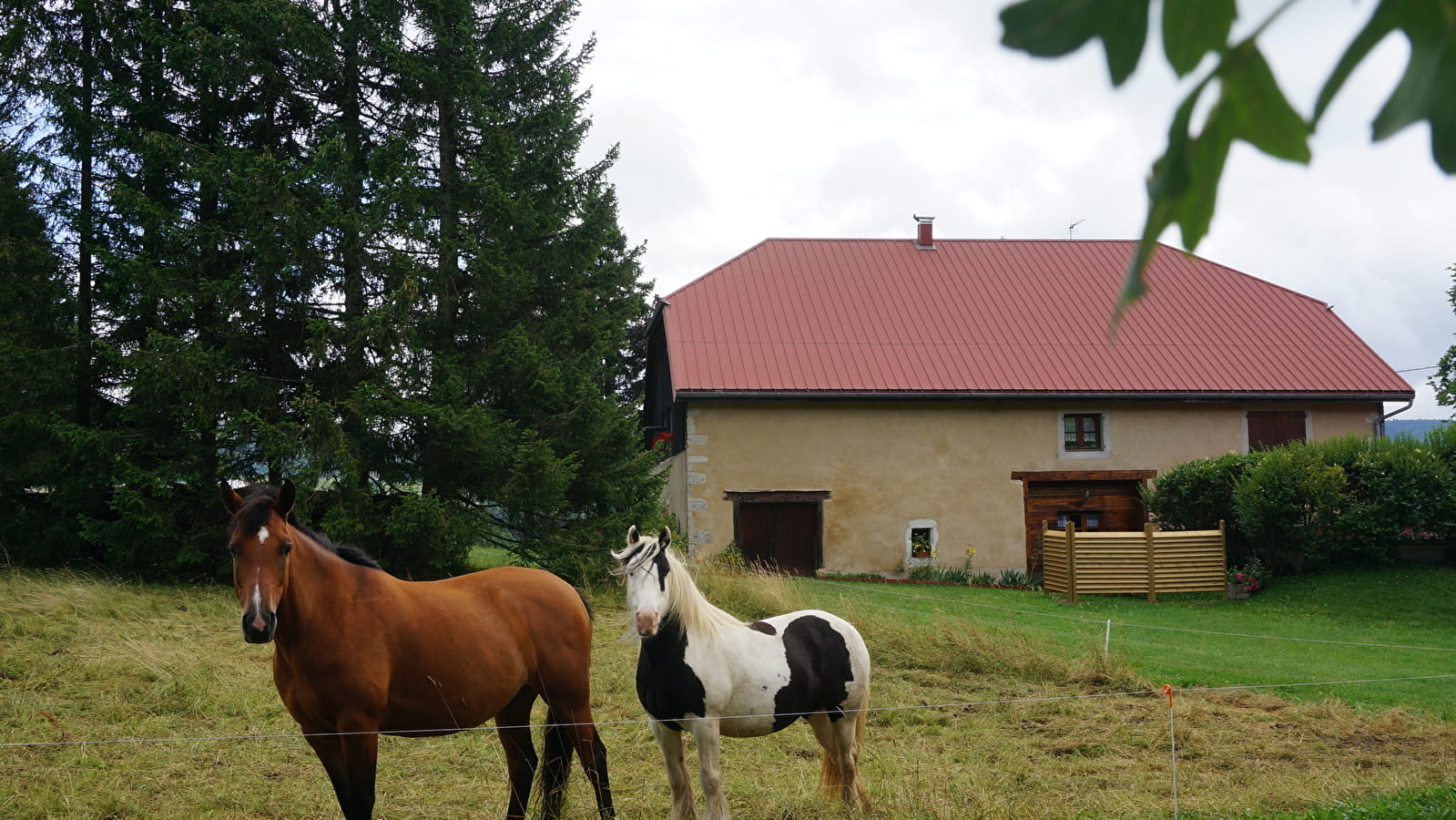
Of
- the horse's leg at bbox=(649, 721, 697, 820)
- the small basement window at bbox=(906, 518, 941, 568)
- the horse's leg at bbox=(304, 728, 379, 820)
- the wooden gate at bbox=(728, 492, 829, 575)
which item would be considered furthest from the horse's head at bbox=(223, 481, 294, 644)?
the small basement window at bbox=(906, 518, 941, 568)

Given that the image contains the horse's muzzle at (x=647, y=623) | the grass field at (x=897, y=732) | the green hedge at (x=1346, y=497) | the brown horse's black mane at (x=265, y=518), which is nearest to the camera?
the brown horse's black mane at (x=265, y=518)

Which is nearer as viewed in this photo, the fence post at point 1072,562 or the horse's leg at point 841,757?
the horse's leg at point 841,757

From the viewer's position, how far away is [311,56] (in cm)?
1395

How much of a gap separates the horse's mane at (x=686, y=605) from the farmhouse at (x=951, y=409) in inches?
553

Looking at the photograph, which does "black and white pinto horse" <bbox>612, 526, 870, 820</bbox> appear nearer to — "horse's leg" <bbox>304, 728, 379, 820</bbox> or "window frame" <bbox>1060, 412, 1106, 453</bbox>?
"horse's leg" <bbox>304, 728, 379, 820</bbox>

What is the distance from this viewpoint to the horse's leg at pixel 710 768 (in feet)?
15.9

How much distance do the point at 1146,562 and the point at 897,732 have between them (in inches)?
400

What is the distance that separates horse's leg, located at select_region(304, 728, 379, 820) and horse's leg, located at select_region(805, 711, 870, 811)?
2.26m

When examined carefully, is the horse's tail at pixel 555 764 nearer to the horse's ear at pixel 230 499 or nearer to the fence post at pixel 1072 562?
the horse's ear at pixel 230 499

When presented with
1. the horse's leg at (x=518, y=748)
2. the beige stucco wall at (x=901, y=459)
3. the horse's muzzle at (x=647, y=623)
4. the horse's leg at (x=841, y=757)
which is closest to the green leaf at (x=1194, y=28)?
the horse's muzzle at (x=647, y=623)

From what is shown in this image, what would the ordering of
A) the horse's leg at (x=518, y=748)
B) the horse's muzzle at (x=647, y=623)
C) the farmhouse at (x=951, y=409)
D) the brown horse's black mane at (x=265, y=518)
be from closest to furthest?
the brown horse's black mane at (x=265, y=518) < the horse's muzzle at (x=647, y=623) < the horse's leg at (x=518, y=748) < the farmhouse at (x=951, y=409)

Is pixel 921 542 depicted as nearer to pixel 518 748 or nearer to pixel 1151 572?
pixel 1151 572

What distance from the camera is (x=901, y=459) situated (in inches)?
789

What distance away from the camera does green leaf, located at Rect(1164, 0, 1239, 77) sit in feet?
2.12
